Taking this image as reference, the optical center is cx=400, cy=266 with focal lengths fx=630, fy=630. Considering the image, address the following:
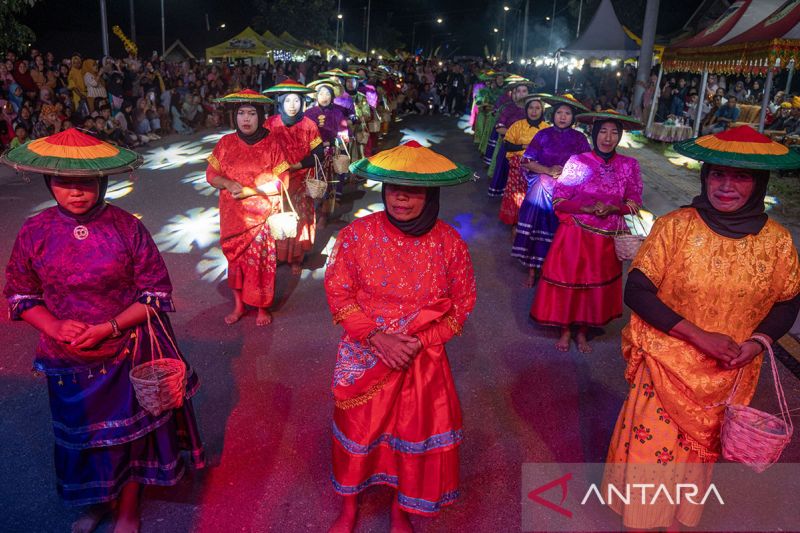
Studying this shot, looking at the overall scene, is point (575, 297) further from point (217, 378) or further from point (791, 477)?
point (217, 378)

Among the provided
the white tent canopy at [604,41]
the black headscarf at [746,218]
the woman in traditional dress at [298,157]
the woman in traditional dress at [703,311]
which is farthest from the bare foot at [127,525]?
the white tent canopy at [604,41]

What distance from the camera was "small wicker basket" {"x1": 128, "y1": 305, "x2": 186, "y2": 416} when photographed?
269cm

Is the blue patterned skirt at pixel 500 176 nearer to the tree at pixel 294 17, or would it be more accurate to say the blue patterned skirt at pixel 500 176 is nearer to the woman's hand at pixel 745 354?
the woman's hand at pixel 745 354

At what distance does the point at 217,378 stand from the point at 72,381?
1.78 metres

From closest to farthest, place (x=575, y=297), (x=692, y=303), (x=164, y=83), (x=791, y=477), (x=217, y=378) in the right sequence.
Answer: (x=692, y=303) → (x=791, y=477) → (x=217, y=378) → (x=575, y=297) → (x=164, y=83)

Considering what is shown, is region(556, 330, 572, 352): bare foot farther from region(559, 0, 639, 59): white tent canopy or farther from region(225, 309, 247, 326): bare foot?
region(559, 0, 639, 59): white tent canopy

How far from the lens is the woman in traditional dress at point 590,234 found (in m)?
4.83

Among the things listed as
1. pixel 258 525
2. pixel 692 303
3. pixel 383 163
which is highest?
pixel 383 163

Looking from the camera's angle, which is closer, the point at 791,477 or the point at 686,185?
the point at 791,477

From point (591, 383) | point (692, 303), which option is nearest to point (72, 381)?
point (692, 303)

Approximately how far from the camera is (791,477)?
374cm

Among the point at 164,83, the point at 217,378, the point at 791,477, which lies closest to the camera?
the point at 791,477

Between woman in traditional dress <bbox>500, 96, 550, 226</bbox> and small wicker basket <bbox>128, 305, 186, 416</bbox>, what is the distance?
5.51 meters

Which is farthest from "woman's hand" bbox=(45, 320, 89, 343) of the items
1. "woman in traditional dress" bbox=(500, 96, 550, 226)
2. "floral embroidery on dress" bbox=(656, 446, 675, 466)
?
"woman in traditional dress" bbox=(500, 96, 550, 226)
